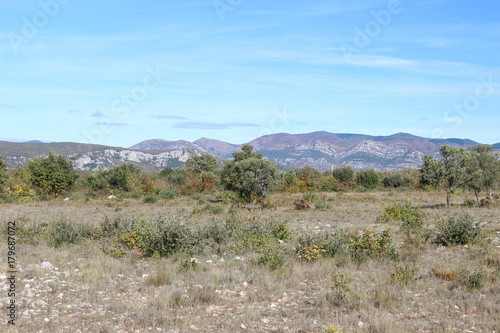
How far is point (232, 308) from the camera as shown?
24.2ft

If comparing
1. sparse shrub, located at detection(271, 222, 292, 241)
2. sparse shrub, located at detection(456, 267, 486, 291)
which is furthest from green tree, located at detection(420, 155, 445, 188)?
sparse shrub, located at detection(456, 267, 486, 291)

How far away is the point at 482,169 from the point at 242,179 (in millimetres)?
17423

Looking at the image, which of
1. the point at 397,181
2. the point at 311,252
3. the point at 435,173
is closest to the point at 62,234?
the point at 311,252

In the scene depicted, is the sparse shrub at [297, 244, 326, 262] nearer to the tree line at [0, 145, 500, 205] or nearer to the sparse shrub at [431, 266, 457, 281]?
the sparse shrub at [431, 266, 457, 281]

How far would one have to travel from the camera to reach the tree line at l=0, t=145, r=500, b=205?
88.5 ft

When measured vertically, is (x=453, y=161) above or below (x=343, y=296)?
above

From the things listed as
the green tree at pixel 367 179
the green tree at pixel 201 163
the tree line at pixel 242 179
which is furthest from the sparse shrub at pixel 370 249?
the green tree at pixel 201 163

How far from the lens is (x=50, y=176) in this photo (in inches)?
1657

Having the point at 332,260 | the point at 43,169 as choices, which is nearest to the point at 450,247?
the point at 332,260

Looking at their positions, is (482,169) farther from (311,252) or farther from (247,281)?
(247,281)

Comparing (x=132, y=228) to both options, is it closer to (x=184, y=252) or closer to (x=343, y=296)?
(x=184, y=252)

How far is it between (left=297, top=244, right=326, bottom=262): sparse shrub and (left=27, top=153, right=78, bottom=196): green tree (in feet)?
125

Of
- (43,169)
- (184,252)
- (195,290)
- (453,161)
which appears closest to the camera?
(195,290)

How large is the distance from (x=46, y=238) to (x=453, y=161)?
25.5m
